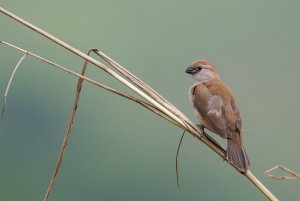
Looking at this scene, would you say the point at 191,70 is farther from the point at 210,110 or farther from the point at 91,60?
the point at 91,60

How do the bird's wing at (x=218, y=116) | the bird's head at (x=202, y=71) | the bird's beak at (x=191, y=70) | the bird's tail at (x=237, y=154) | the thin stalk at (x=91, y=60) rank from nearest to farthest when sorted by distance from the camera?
the thin stalk at (x=91, y=60) < the bird's tail at (x=237, y=154) < the bird's wing at (x=218, y=116) < the bird's head at (x=202, y=71) < the bird's beak at (x=191, y=70)

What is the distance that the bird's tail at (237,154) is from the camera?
3.12 metres

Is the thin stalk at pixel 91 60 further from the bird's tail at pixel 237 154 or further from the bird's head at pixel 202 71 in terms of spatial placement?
the bird's head at pixel 202 71

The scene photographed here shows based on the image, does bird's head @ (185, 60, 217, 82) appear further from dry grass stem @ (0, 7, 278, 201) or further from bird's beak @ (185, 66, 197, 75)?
A: dry grass stem @ (0, 7, 278, 201)

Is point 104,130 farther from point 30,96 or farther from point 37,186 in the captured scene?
point 37,186

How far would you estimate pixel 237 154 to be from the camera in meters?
3.50

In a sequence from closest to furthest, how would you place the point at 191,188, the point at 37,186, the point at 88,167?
the point at 191,188 → the point at 37,186 → the point at 88,167

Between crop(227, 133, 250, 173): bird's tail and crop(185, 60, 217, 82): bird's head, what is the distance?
683 mm

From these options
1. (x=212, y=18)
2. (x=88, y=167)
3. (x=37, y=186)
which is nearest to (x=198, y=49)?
(x=212, y=18)

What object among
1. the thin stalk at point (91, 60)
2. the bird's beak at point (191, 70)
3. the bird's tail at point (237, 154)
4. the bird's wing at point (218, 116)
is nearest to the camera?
the thin stalk at point (91, 60)

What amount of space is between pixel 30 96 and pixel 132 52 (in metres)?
4.42

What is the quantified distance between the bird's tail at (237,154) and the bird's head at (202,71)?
0.68m

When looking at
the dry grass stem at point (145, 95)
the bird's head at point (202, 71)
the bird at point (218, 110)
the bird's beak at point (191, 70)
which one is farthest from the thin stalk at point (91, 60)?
the bird's beak at point (191, 70)

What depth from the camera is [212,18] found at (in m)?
28.1
